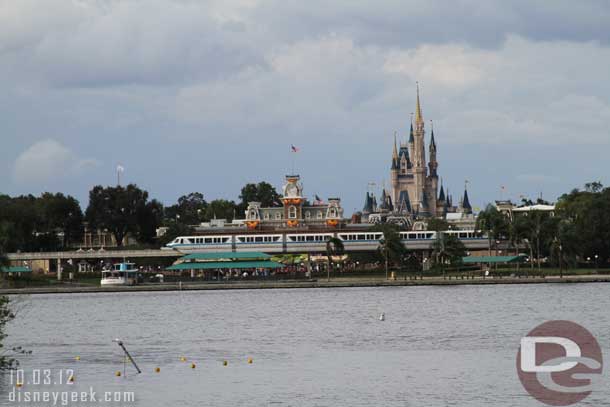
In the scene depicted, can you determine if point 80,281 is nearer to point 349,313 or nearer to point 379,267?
point 379,267

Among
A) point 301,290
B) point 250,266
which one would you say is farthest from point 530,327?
point 250,266

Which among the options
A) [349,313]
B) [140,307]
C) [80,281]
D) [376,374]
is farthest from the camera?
[80,281]

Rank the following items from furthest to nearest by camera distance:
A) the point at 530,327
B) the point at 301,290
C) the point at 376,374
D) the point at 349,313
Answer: the point at 301,290 → the point at 349,313 → the point at 530,327 → the point at 376,374

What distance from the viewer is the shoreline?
143875 mm

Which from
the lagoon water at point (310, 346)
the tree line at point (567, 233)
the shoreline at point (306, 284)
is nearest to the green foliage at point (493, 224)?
the tree line at point (567, 233)

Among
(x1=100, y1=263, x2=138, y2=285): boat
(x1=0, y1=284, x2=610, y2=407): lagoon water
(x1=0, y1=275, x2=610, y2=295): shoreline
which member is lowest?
(x1=0, y1=284, x2=610, y2=407): lagoon water

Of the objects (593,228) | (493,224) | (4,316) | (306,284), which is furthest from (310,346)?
(493,224)

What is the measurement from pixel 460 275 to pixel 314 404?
116m

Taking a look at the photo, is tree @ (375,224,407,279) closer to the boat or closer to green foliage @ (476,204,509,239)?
green foliage @ (476,204,509,239)

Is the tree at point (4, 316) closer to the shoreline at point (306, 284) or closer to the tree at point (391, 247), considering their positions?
the shoreline at point (306, 284)

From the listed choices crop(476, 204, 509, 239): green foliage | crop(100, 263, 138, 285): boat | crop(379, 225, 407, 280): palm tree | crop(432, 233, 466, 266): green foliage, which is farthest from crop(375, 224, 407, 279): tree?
crop(100, 263, 138, 285): boat

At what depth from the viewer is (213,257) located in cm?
18925

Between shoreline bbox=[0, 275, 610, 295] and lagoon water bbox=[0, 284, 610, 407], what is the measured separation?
60.7 ft

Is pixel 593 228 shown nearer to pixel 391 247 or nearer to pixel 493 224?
pixel 493 224
